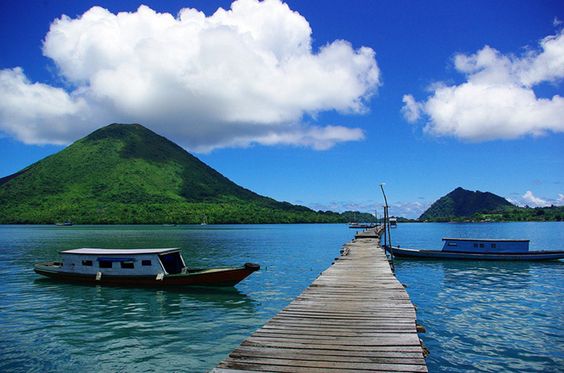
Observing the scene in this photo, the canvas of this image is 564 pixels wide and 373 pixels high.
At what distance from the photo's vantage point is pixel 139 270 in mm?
32406

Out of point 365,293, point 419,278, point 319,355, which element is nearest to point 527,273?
point 419,278

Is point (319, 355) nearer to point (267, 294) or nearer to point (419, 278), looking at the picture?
point (267, 294)

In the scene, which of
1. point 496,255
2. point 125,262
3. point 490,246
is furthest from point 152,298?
point 490,246

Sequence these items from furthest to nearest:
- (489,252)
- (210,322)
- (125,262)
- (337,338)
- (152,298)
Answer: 1. (489,252)
2. (125,262)
3. (152,298)
4. (210,322)
5. (337,338)

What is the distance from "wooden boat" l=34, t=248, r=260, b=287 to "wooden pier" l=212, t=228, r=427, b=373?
13150 mm

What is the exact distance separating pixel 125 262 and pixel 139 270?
1.47 m

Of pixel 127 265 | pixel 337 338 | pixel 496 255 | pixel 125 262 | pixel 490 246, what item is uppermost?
pixel 125 262

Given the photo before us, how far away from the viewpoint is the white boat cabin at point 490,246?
54.0 m

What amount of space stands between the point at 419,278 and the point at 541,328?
61.1 ft

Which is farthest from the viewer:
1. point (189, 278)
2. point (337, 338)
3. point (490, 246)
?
point (490, 246)

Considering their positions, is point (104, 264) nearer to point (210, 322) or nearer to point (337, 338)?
point (210, 322)

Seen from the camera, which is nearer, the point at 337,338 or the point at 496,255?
the point at 337,338

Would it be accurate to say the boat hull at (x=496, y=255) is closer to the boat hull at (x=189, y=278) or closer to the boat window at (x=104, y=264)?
the boat hull at (x=189, y=278)

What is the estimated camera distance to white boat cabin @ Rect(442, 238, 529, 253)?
5397cm
